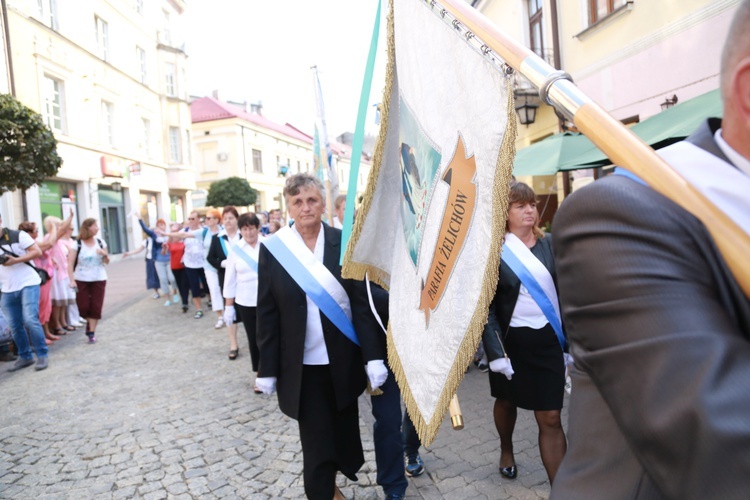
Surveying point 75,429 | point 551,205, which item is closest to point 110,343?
point 75,429

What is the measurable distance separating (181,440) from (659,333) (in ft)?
14.1

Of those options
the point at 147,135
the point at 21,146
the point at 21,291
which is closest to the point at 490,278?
the point at 21,291

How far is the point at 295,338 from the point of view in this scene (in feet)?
9.76

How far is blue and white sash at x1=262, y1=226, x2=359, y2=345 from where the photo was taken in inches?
117

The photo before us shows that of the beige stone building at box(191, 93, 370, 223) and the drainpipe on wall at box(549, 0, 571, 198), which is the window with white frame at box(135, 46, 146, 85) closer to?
the beige stone building at box(191, 93, 370, 223)

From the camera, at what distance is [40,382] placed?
20.1ft

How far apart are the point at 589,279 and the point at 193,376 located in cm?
597

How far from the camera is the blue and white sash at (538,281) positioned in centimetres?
302

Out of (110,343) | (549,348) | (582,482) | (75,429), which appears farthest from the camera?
(110,343)

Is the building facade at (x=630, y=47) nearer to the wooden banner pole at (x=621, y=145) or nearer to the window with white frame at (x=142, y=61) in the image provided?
the wooden banner pole at (x=621, y=145)

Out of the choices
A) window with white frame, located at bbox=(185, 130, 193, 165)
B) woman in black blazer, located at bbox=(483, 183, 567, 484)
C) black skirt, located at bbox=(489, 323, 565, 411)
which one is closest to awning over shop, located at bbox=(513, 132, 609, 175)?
woman in black blazer, located at bbox=(483, 183, 567, 484)

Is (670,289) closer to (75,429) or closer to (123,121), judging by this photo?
(75,429)

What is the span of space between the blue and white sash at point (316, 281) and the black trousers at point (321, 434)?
30 centimetres

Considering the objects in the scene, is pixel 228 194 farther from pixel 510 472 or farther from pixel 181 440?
pixel 510 472
